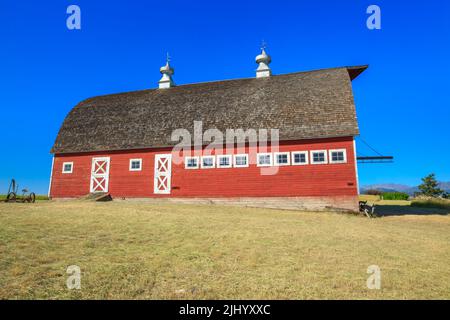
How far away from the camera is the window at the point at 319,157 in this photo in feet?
55.8

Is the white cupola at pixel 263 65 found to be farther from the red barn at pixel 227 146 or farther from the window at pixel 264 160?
the window at pixel 264 160

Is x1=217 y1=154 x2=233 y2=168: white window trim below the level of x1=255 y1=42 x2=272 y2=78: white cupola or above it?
below

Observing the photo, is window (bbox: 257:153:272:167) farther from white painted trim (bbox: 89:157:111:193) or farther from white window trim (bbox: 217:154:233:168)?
white painted trim (bbox: 89:157:111:193)

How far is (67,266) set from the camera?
17.0 feet

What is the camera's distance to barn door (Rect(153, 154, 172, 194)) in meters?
19.7

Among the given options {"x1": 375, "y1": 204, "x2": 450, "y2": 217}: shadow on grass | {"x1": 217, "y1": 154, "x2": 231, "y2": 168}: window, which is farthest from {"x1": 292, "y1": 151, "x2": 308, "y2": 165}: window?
{"x1": 375, "y1": 204, "x2": 450, "y2": 217}: shadow on grass

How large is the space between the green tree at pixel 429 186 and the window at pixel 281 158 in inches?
1608

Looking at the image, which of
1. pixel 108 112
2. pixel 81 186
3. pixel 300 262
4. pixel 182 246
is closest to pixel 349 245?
pixel 300 262

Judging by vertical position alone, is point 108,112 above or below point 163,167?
above

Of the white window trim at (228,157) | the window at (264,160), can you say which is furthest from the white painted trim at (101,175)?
the window at (264,160)

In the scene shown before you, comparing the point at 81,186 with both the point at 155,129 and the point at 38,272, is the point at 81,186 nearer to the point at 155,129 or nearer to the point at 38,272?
the point at 155,129

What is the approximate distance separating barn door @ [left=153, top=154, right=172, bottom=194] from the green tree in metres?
45.7

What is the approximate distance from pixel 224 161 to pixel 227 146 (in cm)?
104

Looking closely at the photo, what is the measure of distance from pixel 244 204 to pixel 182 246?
37.2 ft
